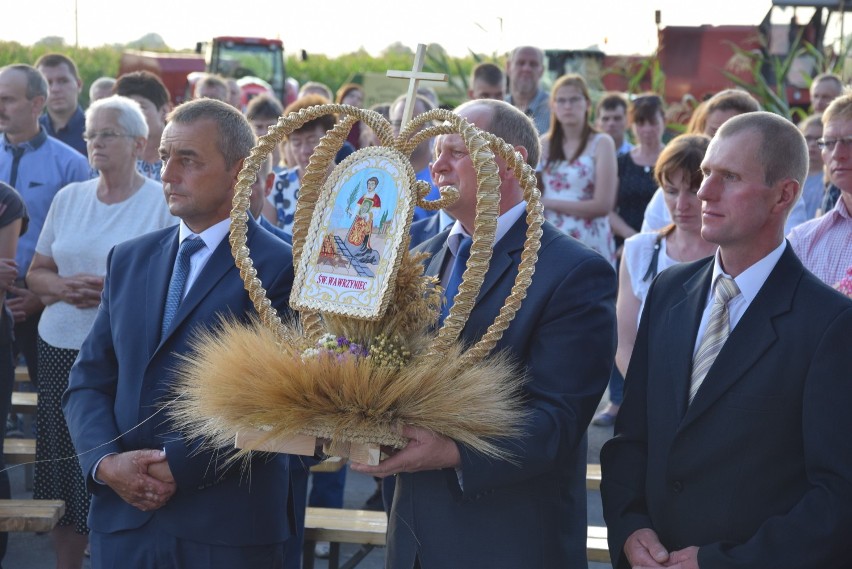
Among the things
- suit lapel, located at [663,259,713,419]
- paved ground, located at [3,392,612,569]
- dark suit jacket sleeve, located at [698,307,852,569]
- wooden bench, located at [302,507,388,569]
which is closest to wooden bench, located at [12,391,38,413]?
paved ground, located at [3,392,612,569]

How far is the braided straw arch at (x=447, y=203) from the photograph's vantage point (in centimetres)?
261

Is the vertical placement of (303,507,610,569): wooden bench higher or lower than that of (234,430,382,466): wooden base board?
lower

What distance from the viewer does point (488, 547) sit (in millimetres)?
2887

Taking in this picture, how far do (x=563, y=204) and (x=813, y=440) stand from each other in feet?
15.3

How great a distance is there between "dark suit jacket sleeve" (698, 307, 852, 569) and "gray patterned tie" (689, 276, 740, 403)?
10.6 inches

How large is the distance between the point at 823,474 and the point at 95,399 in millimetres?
2198

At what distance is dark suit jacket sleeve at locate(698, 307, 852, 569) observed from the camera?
261cm

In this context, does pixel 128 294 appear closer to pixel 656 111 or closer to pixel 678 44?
pixel 656 111

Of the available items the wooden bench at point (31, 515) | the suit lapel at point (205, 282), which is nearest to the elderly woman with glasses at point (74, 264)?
the wooden bench at point (31, 515)

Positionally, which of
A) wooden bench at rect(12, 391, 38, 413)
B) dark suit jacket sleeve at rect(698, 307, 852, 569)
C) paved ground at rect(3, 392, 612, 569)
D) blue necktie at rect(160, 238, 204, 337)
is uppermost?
blue necktie at rect(160, 238, 204, 337)

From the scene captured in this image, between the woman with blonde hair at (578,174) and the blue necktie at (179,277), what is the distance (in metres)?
4.09

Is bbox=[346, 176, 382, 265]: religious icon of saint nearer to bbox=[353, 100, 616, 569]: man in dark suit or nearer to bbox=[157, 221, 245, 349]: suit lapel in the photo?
bbox=[353, 100, 616, 569]: man in dark suit

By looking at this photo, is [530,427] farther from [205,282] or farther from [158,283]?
[158,283]

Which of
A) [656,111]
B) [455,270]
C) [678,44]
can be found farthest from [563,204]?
[678,44]
